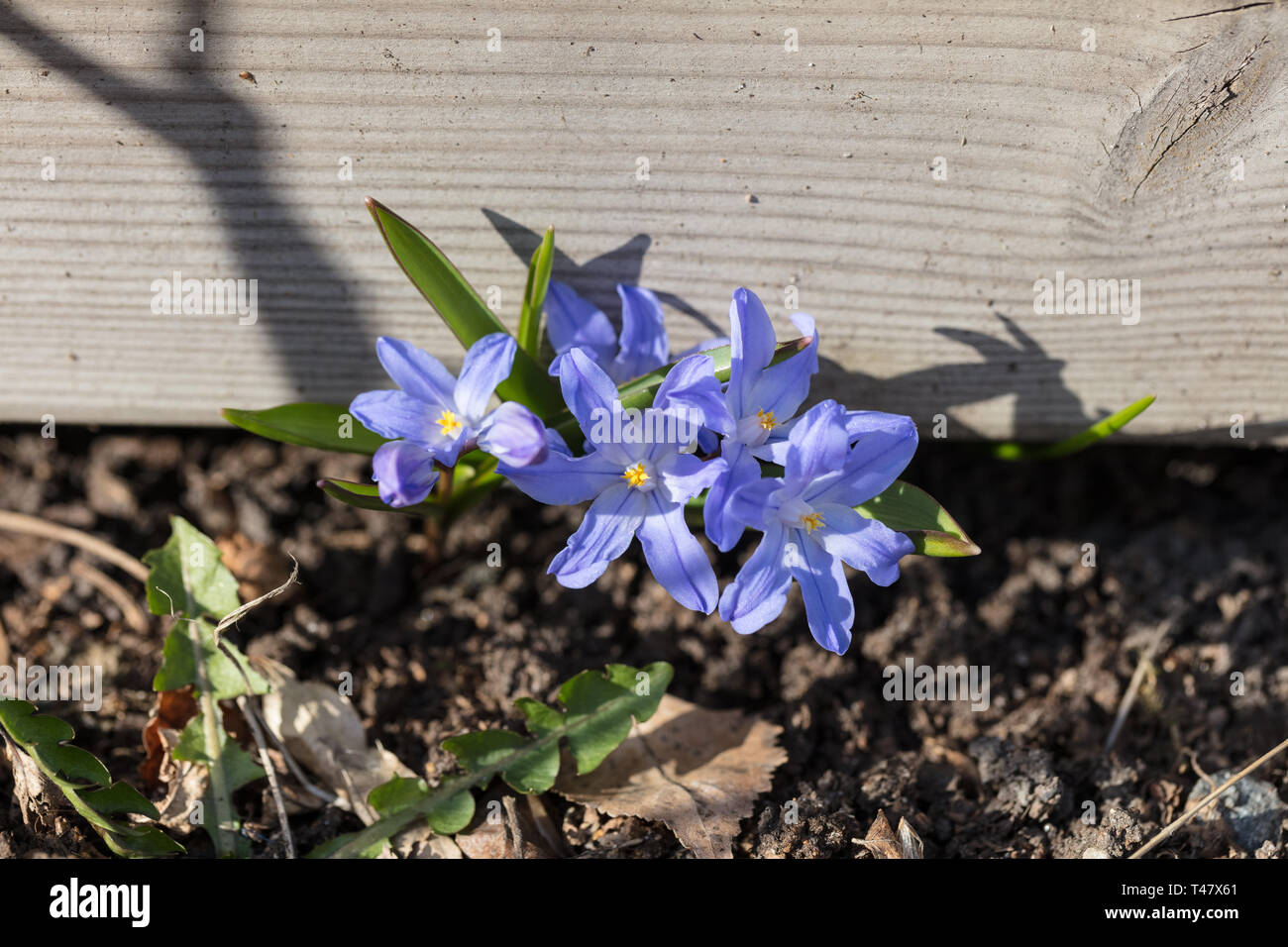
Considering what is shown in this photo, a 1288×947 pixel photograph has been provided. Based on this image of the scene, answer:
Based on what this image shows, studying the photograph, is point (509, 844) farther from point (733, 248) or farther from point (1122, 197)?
point (1122, 197)

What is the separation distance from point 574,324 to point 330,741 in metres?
1.02

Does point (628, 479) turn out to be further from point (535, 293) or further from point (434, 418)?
point (535, 293)

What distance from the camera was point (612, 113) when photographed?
1940 mm

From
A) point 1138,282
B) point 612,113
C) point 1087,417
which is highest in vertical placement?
point 612,113

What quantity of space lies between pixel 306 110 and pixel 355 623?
1161 millimetres

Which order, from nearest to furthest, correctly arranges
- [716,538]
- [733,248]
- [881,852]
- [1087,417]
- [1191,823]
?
[716,538] < [881,852] < [1191,823] < [733,248] < [1087,417]

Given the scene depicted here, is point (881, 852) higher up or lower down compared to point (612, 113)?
lower down

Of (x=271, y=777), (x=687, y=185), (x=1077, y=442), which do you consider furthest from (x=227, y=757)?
(x=1077, y=442)

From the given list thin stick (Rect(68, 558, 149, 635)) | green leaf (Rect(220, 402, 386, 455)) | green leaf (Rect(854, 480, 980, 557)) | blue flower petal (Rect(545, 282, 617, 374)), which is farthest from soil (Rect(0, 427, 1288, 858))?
blue flower petal (Rect(545, 282, 617, 374))

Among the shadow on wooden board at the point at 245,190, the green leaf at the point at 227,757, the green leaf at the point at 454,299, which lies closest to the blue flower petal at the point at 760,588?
the green leaf at the point at 454,299

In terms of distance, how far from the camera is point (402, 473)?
5.35ft

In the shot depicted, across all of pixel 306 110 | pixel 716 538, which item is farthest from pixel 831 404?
pixel 306 110

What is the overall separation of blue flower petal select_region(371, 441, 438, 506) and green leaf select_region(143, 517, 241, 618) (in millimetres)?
563

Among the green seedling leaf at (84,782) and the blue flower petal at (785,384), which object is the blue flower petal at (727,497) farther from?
the green seedling leaf at (84,782)
